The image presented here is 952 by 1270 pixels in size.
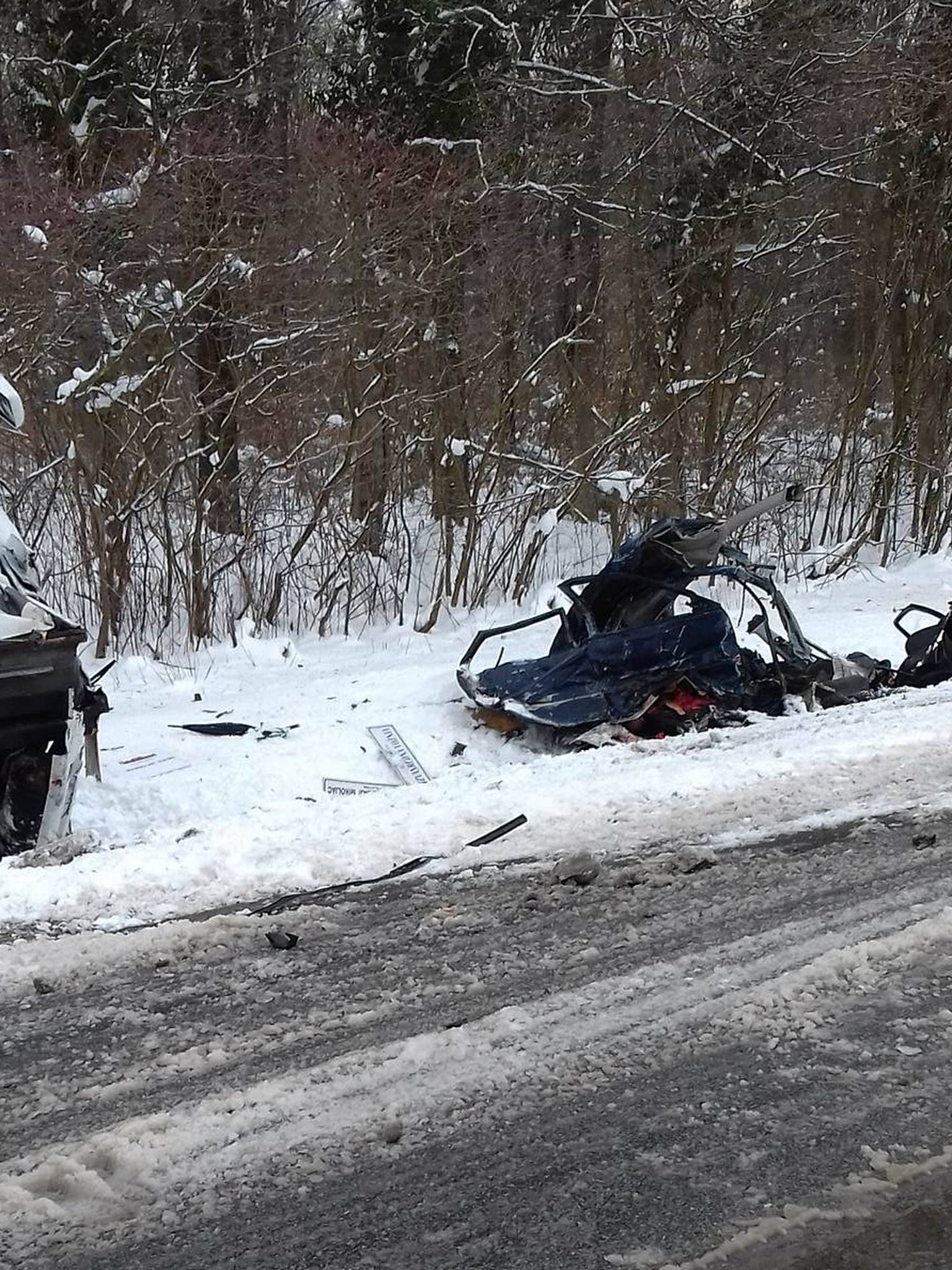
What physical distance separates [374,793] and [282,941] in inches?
53.0

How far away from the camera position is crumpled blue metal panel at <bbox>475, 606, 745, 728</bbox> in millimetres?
6887

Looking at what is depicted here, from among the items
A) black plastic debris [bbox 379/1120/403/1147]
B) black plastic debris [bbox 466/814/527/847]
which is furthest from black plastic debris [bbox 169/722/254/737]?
black plastic debris [bbox 379/1120/403/1147]

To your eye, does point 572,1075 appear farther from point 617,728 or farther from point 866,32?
point 866,32

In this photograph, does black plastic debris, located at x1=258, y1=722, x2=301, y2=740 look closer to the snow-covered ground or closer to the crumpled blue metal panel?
the snow-covered ground

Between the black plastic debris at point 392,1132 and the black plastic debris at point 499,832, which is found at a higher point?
the black plastic debris at point 392,1132

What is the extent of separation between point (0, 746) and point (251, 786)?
211 centimetres

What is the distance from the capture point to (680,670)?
6.92 m

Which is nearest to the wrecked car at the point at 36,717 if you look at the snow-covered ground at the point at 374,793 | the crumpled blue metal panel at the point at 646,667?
the snow-covered ground at the point at 374,793

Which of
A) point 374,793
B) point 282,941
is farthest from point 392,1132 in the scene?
point 374,793

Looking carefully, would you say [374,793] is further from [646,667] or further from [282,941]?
[646,667]

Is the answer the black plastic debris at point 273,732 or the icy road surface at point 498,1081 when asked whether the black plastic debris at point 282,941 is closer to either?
the icy road surface at point 498,1081

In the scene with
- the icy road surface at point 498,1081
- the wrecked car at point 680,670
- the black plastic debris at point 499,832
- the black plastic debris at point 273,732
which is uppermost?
the icy road surface at point 498,1081

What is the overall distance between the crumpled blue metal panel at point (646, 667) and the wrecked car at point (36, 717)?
3217 millimetres

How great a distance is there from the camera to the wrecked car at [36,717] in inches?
169
